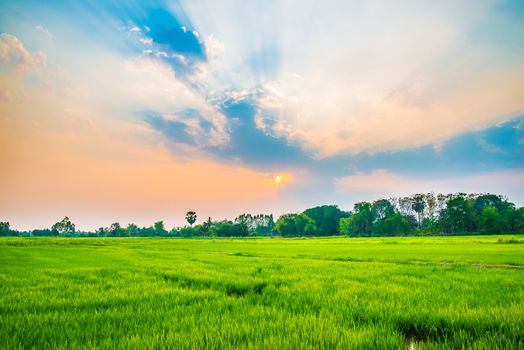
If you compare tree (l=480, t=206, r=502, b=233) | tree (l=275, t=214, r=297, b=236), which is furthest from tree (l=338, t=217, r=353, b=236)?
tree (l=480, t=206, r=502, b=233)

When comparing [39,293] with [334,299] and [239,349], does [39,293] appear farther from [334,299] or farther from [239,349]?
[334,299]

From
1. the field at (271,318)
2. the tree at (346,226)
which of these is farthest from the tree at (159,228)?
the field at (271,318)

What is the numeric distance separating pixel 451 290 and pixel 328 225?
6104 inches

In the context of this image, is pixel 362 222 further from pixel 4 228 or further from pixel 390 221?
pixel 4 228

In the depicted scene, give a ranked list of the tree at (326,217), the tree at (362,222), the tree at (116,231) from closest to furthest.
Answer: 1. the tree at (362,222)
2. the tree at (326,217)
3. the tree at (116,231)

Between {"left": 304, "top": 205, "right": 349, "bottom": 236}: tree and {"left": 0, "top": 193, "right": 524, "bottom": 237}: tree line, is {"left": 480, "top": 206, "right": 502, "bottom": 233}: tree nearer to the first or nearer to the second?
{"left": 0, "top": 193, "right": 524, "bottom": 237}: tree line

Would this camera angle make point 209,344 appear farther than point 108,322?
No

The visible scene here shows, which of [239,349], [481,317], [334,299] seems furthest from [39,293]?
[481,317]

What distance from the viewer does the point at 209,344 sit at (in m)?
3.66

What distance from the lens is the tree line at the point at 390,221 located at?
327 feet

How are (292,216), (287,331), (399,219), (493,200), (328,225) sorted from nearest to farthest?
(287,331) < (399,219) < (493,200) < (328,225) < (292,216)

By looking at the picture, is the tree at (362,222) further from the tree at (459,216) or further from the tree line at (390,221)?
the tree at (459,216)

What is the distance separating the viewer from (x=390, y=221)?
11962 centimetres

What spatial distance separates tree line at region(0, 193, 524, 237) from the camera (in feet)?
327
